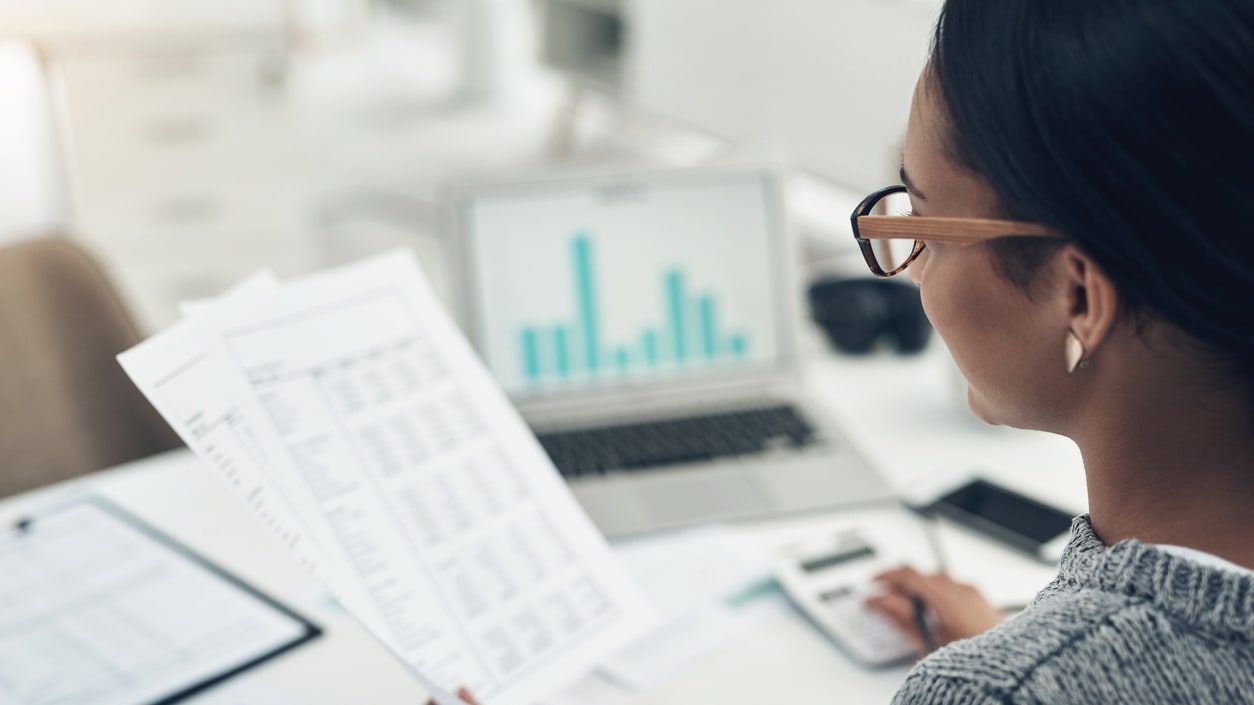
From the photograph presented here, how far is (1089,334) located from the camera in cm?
56

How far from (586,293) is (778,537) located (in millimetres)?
365

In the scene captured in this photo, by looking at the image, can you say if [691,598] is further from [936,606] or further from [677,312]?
[677,312]

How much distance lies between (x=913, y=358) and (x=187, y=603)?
95 centimetres

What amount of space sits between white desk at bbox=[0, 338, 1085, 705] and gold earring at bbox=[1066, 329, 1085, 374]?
0.39 metres

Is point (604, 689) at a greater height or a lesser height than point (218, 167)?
lesser

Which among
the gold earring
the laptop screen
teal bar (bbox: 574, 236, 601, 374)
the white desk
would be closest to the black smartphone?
the white desk

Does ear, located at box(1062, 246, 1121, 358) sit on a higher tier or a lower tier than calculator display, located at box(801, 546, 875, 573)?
higher

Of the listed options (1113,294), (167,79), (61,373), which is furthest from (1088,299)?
(167,79)

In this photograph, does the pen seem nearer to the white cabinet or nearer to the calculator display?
the calculator display

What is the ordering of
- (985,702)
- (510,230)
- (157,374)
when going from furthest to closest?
(510,230), (157,374), (985,702)

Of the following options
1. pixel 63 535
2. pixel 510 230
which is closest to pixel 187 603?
pixel 63 535

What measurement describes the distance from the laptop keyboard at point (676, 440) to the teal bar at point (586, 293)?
10 cm

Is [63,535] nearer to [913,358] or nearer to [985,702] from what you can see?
[985,702]

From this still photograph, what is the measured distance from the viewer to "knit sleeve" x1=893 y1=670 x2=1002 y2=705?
1.75ft
